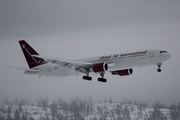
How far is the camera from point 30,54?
95000mm

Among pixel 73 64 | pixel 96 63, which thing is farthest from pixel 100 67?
pixel 73 64

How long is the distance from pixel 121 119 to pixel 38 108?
20634mm

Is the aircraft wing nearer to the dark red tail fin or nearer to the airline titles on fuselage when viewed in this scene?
the airline titles on fuselage

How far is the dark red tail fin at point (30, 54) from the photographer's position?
305 ft

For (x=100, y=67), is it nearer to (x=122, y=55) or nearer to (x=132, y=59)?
(x=122, y=55)

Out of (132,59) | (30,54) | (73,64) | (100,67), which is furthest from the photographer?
(30,54)

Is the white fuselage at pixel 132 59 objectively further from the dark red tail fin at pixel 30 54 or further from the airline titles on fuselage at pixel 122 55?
the dark red tail fin at pixel 30 54

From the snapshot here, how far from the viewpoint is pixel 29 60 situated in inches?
3720

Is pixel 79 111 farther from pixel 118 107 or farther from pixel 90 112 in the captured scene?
pixel 118 107

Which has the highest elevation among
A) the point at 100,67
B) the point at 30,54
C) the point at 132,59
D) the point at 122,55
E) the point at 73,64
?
the point at 30,54

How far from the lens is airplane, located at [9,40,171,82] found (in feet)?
256

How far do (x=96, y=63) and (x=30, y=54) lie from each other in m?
20.0

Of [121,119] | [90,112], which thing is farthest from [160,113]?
[90,112]

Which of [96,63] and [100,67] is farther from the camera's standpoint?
[96,63]
